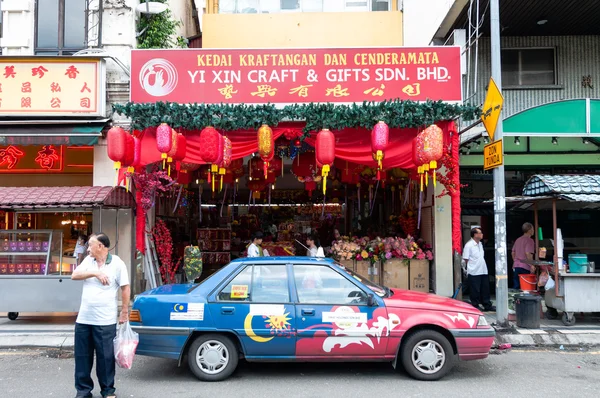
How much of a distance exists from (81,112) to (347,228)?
30.1ft

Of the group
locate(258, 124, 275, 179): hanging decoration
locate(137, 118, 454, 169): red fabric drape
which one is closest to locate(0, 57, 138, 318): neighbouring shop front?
locate(137, 118, 454, 169): red fabric drape

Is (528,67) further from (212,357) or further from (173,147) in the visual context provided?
(212,357)

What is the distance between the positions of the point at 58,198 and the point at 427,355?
6547 millimetres

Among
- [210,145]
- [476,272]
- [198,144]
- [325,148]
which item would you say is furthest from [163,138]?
[476,272]

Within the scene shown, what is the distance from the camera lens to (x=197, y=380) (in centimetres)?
575

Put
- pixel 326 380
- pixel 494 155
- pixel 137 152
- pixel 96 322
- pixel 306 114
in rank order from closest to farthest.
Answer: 1. pixel 96 322
2. pixel 326 380
3. pixel 494 155
4. pixel 306 114
5. pixel 137 152

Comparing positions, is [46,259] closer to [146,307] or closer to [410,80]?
[146,307]

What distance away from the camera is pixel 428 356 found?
18.7 ft

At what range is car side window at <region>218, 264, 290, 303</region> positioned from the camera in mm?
5758

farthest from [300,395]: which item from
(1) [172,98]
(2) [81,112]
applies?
(2) [81,112]

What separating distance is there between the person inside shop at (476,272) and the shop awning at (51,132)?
7747 millimetres

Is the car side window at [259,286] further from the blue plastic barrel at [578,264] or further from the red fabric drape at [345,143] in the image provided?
the blue plastic barrel at [578,264]

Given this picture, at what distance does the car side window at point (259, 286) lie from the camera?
5.76 m

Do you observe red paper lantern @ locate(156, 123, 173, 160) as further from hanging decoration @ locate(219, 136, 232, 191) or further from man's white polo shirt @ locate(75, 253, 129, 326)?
man's white polo shirt @ locate(75, 253, 129, 326)
